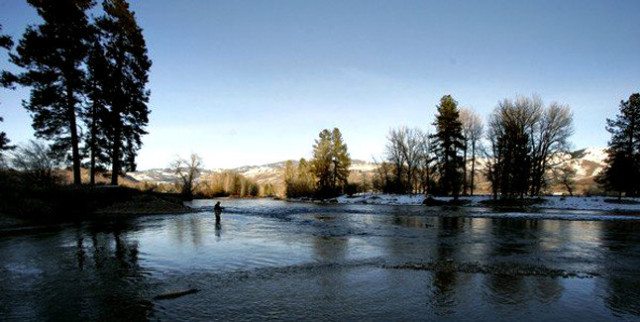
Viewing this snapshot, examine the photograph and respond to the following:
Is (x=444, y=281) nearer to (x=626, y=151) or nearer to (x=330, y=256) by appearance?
(x=330, y=256)

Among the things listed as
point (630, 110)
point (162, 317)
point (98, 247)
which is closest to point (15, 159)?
point (98, 247)

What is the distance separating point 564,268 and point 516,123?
156 ft

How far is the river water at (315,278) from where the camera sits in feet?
23.9

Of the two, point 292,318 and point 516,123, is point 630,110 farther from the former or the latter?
point 292,318

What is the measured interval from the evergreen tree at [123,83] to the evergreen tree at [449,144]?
41.9 m

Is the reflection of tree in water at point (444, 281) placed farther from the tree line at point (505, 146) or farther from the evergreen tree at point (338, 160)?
the evergreen tree at point (338, 160)

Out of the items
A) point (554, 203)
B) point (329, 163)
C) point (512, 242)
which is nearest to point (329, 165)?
point (329, 163)

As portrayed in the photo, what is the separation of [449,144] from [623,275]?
48.0 meters

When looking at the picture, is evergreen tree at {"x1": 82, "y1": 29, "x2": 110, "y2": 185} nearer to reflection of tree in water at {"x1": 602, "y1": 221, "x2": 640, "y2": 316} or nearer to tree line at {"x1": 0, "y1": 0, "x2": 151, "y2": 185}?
tree line at {"x1": 0, "y1": 0, "x2": 151, "y2": 185}

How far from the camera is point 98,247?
46.8ft

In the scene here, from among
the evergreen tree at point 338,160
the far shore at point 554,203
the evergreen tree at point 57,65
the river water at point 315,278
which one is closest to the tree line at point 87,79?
the evergreen tree at point 57,65

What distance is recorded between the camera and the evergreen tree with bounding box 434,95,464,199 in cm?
5644

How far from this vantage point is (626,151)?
51.9m

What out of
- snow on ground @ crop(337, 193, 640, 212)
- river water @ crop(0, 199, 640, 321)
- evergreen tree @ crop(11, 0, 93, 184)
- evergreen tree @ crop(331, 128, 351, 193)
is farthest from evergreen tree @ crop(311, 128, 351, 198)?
river water @ crop(0, 199, 640, 321)
